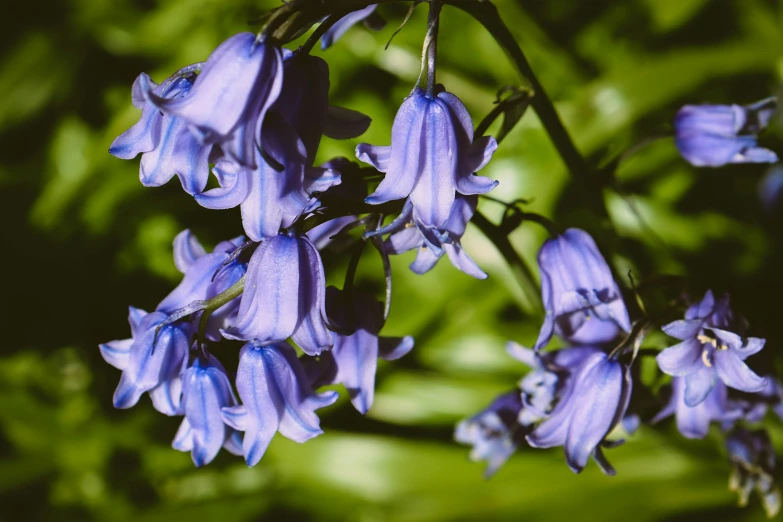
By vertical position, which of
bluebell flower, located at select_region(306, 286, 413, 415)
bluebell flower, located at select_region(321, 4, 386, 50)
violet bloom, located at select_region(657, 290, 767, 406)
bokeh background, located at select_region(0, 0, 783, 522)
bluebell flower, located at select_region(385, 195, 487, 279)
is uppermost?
bluebell flower, located at select_region(321, 4, 386, 50)

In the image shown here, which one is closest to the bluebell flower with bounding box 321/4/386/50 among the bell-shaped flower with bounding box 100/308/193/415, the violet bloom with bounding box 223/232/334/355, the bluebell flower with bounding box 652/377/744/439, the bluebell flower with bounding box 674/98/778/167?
the violet bloom with bounding box 223/232/334/355

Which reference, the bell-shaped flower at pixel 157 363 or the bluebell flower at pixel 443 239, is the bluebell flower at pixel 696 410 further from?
the bell-shaped flower at pixel 157 363

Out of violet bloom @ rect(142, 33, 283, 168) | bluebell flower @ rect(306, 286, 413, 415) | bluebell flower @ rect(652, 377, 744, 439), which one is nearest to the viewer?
violet bloom @ rect(142, 33, 283, 168)

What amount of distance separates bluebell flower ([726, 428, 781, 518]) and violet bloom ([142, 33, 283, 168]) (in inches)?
65.5

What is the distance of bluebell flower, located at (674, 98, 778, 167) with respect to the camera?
181cm

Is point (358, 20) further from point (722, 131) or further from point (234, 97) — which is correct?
point (722, 131)

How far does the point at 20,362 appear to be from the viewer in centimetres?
361

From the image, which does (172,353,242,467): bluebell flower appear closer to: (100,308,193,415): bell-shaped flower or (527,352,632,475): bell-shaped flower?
(100,308,193,415): bell-shaped flower

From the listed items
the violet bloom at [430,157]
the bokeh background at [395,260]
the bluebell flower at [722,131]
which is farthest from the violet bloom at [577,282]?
the bokeh background at [395,260]

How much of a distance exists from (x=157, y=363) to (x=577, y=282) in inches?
34.0

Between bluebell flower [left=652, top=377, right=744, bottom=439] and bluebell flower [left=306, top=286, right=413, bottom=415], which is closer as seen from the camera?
bluebell flower [left=306, top=286, right=413, bottom=415]

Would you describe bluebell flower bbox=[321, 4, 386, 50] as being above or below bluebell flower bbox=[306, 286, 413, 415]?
above

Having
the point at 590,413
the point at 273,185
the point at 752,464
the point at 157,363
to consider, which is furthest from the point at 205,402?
the point at 752,464

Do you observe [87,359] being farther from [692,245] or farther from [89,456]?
[692,245]
